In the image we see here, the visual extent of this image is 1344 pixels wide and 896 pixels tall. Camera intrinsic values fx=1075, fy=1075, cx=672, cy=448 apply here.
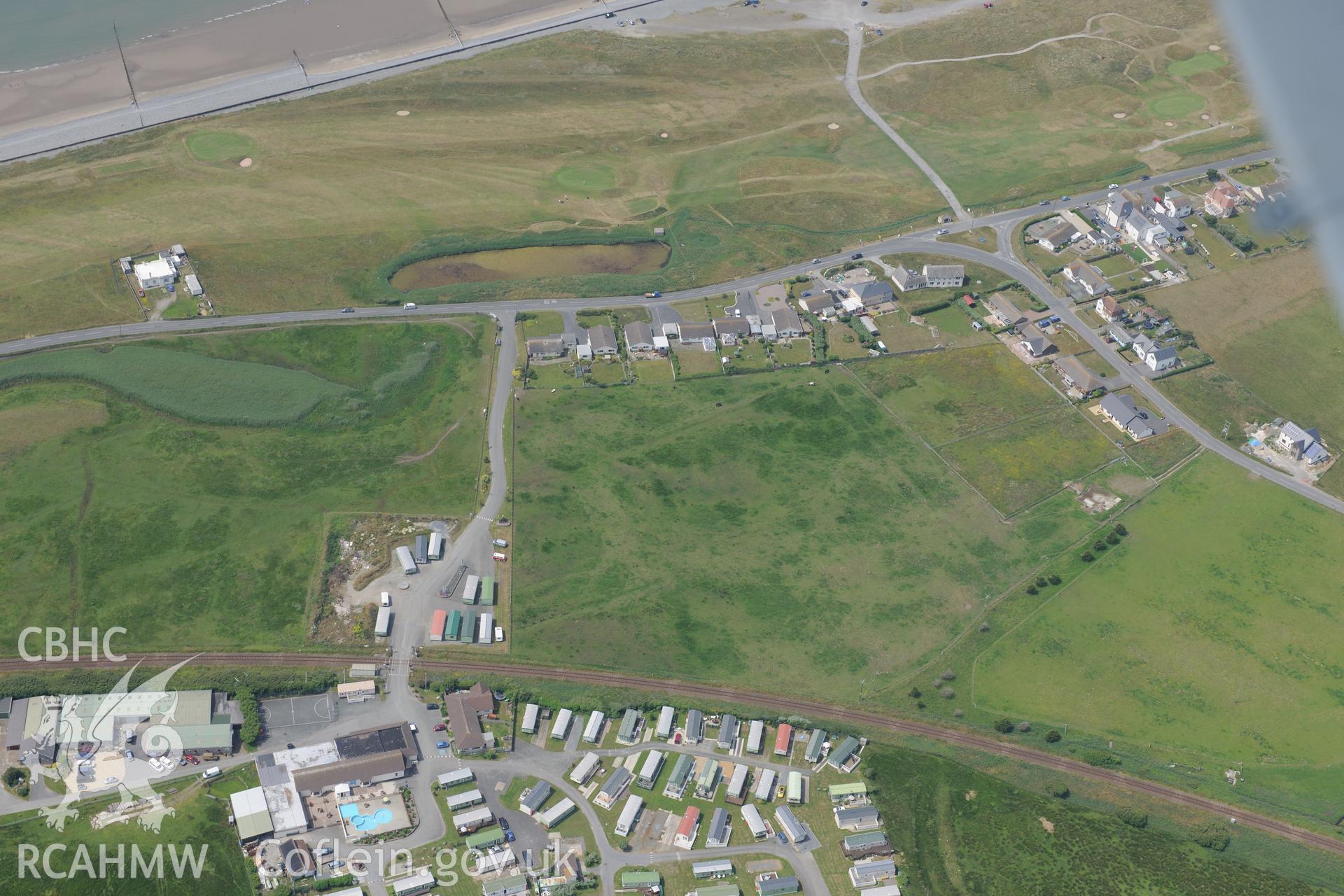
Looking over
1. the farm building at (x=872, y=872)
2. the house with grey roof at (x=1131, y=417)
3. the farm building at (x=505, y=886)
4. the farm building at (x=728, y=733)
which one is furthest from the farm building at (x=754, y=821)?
the house with grey roof at (x=1131, y=417)

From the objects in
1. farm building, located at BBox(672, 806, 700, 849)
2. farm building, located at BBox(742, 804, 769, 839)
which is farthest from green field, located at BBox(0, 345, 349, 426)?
farm building, located at BBox(742, 804, 769, 839)

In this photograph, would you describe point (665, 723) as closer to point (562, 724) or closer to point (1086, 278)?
point (562, 724)

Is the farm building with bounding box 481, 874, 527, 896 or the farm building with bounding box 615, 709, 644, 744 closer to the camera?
the farm building with bounding box 481, 874, 527, 896

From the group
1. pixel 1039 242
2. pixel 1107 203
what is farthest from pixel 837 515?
pixel 1107 203

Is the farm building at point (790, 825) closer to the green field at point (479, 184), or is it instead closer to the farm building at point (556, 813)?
the farm building at point (556, 813)

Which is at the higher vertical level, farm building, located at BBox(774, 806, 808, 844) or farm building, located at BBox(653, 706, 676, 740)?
farm building, located at BBox(653, 706, 676, 740)

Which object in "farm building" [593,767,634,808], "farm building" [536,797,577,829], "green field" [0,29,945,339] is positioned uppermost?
"green field" [0,29,945,339]

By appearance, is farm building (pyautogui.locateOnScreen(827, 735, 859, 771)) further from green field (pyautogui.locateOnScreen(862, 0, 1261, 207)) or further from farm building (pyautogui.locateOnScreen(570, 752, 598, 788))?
green field (pyautogui.locateOnScreen(862, 0, 1261, 207))
